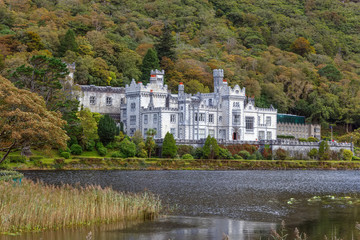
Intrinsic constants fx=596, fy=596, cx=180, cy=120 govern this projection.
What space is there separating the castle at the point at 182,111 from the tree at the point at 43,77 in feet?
63.0

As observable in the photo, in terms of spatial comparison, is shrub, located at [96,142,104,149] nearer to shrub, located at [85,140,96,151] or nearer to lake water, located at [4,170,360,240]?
shrub, located at [85,140,96,151]

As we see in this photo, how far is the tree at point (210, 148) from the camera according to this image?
7725 cm

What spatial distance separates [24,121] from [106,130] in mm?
41489

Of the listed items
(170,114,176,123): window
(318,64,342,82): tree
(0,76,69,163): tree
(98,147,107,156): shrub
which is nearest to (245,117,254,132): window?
(170,114,176,123): window

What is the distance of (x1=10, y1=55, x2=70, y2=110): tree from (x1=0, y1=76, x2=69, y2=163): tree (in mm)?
26148

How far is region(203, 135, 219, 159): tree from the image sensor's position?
253 feet

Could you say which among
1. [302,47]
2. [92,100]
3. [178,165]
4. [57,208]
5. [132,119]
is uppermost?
[302,47]

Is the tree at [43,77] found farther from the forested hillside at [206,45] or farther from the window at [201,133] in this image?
the window at [201,133]

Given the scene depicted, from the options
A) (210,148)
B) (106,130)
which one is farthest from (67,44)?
(210,148)

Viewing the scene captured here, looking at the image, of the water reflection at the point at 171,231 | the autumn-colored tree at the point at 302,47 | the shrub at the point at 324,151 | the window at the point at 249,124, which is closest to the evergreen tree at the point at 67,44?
the window at the point at 249,124

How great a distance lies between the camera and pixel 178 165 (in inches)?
2889

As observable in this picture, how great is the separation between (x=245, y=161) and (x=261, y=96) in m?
40.2

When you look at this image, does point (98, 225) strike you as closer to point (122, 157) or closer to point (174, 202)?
point (174, 202)

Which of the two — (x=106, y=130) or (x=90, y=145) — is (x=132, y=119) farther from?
(x=90, y=145)
